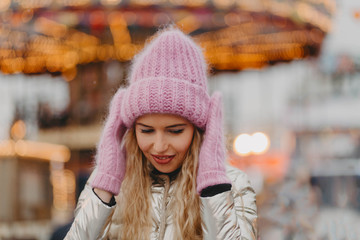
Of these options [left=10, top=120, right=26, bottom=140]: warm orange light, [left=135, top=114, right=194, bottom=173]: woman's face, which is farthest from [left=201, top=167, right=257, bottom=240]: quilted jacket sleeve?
[left=10, top=120, right=26, bottom=140]: warm orange light

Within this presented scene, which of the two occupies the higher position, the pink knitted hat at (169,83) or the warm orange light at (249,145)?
the warm orange light at (249,145)

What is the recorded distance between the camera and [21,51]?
12641 millimetres

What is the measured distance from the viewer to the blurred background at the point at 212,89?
6593 millimetres

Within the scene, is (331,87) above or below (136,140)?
above

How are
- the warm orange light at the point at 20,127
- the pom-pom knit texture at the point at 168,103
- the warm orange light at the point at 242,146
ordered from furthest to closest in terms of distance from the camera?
the warm orange light at the point at 20,127
the warm orange light at the point at 242,146
the pom-pom knit texture at the point at 168,103

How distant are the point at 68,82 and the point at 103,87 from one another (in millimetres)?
1893

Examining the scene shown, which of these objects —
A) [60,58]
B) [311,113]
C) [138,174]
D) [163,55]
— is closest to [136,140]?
[138,174]

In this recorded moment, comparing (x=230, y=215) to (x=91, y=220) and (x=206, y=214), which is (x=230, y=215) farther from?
(x=91, y=220)

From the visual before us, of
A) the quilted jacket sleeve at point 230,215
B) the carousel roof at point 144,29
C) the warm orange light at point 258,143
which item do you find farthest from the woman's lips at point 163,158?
the warm orange light at point 258,143

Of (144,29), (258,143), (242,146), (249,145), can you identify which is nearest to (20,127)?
(144,29)

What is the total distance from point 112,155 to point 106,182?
133 mm

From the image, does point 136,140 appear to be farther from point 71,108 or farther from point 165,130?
point 71,108

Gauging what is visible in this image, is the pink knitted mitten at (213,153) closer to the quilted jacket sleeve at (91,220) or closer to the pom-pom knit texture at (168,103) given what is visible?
the pom-pom knit texture at (168,103)

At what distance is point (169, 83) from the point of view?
1966mm
